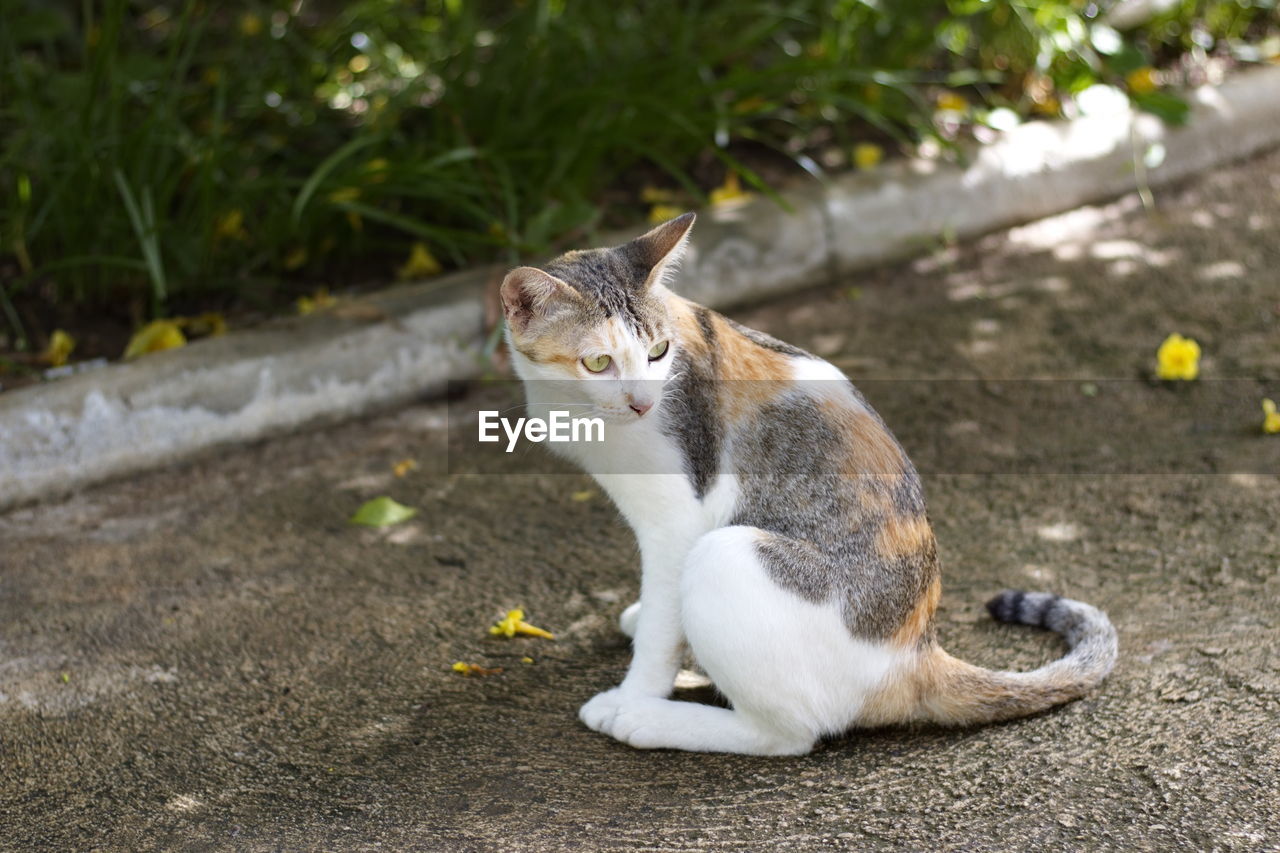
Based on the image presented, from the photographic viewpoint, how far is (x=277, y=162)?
5582mm

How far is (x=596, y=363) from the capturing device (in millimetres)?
2656

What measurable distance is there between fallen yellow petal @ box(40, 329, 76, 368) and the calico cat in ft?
8.27

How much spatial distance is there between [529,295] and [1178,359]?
109 inches

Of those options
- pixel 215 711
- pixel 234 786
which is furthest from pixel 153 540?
pixel 234 786

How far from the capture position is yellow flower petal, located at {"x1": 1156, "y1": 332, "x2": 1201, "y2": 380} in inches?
172

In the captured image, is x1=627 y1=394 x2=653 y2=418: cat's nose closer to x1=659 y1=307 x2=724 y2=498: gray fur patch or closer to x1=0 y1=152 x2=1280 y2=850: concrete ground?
x1=659 y1=307 x2=724 y2=498: gray fur patch

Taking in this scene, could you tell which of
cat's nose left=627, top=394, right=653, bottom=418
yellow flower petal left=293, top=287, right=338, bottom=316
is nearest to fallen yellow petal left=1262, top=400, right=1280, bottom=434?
cat's nose left=627, top=394, right=653, bottom=418

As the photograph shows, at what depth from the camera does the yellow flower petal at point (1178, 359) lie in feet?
14.4

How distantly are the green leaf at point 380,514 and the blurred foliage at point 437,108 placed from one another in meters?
1.31

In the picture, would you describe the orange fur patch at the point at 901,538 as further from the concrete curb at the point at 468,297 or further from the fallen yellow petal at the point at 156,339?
the fallen yellow petal at the point at 156,339

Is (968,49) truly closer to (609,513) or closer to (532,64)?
(532,64)

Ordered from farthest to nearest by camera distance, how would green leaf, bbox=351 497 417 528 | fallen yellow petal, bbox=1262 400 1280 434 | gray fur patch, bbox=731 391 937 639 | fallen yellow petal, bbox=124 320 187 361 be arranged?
1. fallen yellow petal, bbox=124 320 187 361
2. fallen yellow petal, bbox=1262 400 1280 434
3. green leaf, bbox=351 497 417 528
4. gray fur patch, bbox=731 391 937 639

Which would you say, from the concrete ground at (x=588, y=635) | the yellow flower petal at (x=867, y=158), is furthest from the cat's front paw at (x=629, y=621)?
the yellow flower petal at (x=867, y=158)

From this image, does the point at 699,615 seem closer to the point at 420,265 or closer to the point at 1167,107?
the point at 420,265
